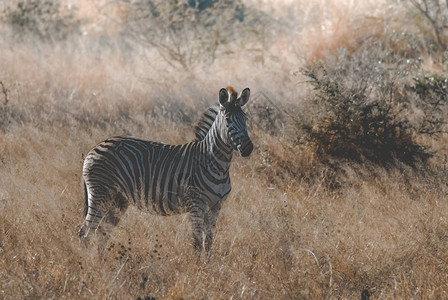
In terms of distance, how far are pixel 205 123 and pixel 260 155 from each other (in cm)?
283

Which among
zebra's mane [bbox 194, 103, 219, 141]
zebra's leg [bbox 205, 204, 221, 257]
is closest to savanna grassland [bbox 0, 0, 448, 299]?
zebra's leg [bbox 205, 204, 221, 257]

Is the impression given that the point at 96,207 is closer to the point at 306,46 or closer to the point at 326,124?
the point at 326,124

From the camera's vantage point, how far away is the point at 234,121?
5.24 meters

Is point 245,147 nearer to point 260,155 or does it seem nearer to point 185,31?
point 260,155

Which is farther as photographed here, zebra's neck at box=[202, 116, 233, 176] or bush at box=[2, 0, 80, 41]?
bush at box=[2, 0, 80, 41]

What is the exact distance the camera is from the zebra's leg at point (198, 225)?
5387mm

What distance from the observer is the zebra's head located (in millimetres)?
5184

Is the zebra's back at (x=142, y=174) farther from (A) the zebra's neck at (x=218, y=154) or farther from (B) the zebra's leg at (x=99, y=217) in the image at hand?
(A) the zebra's neck at (x=218, y=154)

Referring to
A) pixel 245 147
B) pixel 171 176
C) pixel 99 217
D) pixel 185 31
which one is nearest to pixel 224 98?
pixel 245 147

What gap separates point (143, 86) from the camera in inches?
470

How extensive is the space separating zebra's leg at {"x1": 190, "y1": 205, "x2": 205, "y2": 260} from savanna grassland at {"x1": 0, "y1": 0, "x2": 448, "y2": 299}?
0.35ft

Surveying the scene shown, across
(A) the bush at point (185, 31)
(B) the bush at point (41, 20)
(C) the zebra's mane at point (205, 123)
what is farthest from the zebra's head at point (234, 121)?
(B) the bush at point (41, 20)

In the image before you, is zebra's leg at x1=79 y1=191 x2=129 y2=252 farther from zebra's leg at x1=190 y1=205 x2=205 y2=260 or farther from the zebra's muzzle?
the zebra's muzzle

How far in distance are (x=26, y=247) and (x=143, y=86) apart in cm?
666
